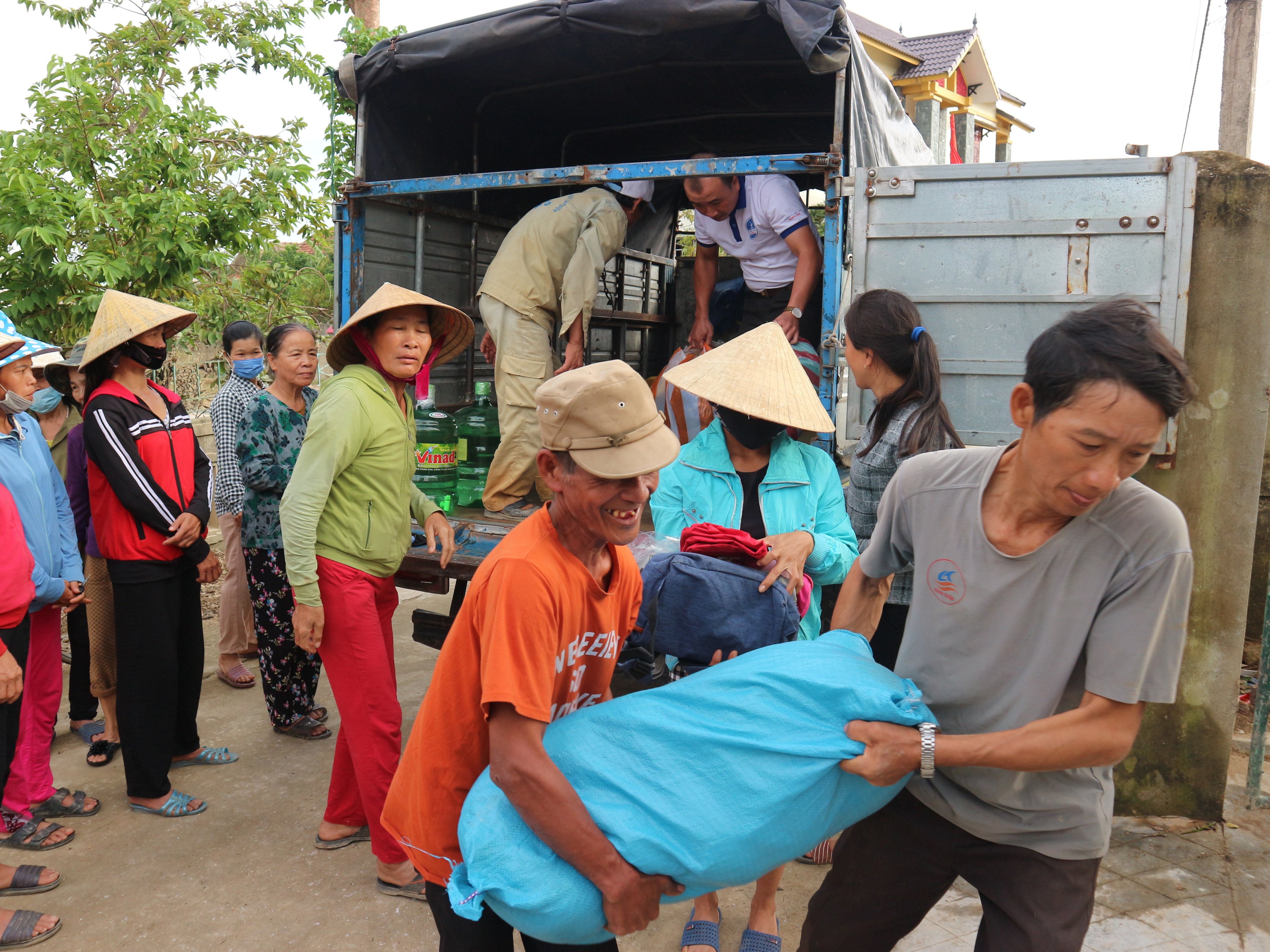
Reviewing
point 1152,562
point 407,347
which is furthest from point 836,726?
point 407,347

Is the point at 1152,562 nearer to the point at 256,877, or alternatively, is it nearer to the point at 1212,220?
the point at 1212,220

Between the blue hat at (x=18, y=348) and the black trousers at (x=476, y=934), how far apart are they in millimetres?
2374

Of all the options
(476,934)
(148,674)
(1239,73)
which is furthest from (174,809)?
(1239,73)

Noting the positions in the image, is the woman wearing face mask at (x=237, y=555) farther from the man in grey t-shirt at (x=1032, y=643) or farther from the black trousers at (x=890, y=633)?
the man in grey t-shirt at (x=1032, y=643)

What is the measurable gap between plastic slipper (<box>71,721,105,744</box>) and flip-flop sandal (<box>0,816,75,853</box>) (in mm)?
825

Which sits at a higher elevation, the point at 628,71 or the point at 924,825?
the point at 628,71

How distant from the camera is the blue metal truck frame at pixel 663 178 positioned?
353cm

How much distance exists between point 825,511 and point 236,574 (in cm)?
351

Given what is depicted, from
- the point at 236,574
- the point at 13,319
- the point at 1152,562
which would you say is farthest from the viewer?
the point at 13,319

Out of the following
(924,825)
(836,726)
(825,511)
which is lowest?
(924,825)

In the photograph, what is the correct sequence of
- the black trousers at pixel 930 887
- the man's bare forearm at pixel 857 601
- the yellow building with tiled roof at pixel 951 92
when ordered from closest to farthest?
the black trousers at pixel 930 887 → the man's bare forearm at pixel 857 601 → the yellow building with tiled roof at pixel 951 92

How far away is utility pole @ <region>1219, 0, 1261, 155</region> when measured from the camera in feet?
27.1

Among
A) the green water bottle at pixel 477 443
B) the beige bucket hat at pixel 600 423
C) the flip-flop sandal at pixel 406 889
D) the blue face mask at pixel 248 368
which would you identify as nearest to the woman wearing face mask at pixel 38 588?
the flip-flop sandal at pixel 406 889

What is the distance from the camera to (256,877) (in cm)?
310
